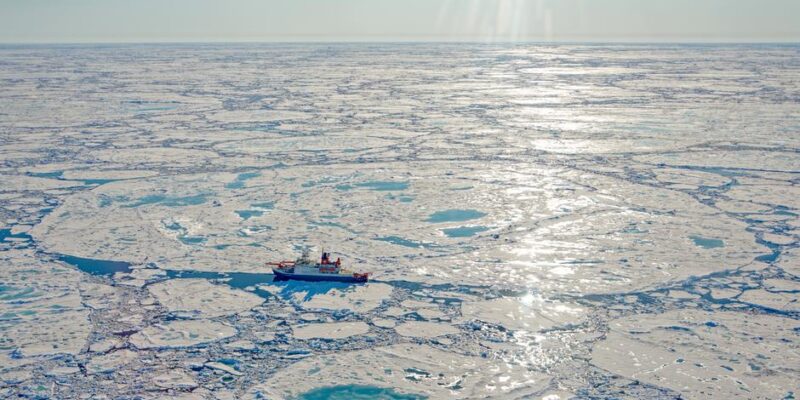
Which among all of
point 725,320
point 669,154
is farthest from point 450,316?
point 669,154

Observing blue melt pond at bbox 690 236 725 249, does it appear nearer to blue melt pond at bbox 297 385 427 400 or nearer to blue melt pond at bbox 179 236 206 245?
blue melt pond at bbox 297 385 427 400

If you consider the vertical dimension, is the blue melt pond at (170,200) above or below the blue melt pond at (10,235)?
above

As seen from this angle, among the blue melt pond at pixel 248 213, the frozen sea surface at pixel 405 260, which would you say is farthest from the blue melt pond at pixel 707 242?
the blue melt pond at pixel 248 213

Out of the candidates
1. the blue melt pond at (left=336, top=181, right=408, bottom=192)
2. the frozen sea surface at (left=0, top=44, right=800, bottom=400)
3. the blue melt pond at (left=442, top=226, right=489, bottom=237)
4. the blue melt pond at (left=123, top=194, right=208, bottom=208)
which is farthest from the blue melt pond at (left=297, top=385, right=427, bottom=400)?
the blue melt pond at (left=336, top=181, right=408, bottom=192)

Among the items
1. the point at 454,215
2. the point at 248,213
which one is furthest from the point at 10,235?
the point at 454,215

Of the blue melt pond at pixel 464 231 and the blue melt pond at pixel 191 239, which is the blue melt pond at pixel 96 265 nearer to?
the blue melt pond at pixel 191 239

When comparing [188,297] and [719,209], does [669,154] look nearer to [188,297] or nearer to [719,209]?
[719,209]
